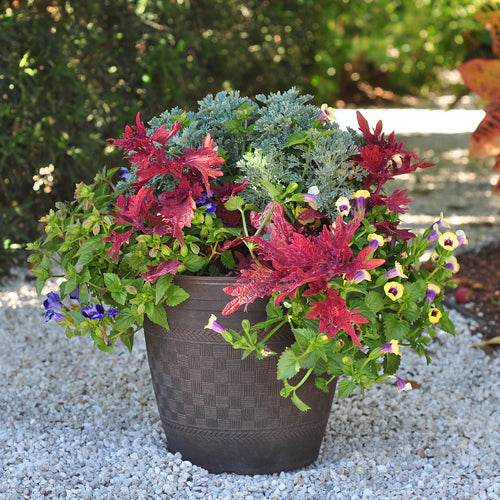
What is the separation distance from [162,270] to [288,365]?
0.37 m

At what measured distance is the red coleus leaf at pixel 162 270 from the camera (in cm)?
162

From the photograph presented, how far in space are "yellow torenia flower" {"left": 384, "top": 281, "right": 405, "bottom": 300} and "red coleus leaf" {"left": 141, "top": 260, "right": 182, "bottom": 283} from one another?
19.1 inches

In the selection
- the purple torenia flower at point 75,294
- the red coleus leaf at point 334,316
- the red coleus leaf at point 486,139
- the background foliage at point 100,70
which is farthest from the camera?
the background foliage at point 100,70

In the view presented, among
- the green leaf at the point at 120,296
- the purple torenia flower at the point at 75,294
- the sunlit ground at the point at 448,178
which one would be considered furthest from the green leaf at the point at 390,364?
the sunlit ground at the point at 448,178

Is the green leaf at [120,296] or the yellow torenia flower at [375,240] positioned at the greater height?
the yellow torenia flower at [375,240]

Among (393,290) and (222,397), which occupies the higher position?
(393,290)

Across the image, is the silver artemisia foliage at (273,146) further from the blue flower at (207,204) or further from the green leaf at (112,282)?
the green leaf at (112,282)

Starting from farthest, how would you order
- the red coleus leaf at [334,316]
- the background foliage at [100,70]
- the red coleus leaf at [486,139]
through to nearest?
the background foliage at [100,70] < the red coleus leaf at [486,139] < the red coleus leaf at [334,316]

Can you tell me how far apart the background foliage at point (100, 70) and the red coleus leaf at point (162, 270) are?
1.78 m

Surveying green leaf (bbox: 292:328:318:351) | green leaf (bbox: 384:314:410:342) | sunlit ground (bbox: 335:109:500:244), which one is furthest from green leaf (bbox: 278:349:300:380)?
sunlit ground (bbox: 335:109:500:244)

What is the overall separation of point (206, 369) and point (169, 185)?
0.49m

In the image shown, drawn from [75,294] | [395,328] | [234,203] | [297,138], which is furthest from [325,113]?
[75,294]

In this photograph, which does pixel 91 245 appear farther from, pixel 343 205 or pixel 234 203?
pixel 343 205

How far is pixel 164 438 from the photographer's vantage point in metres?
2.03
